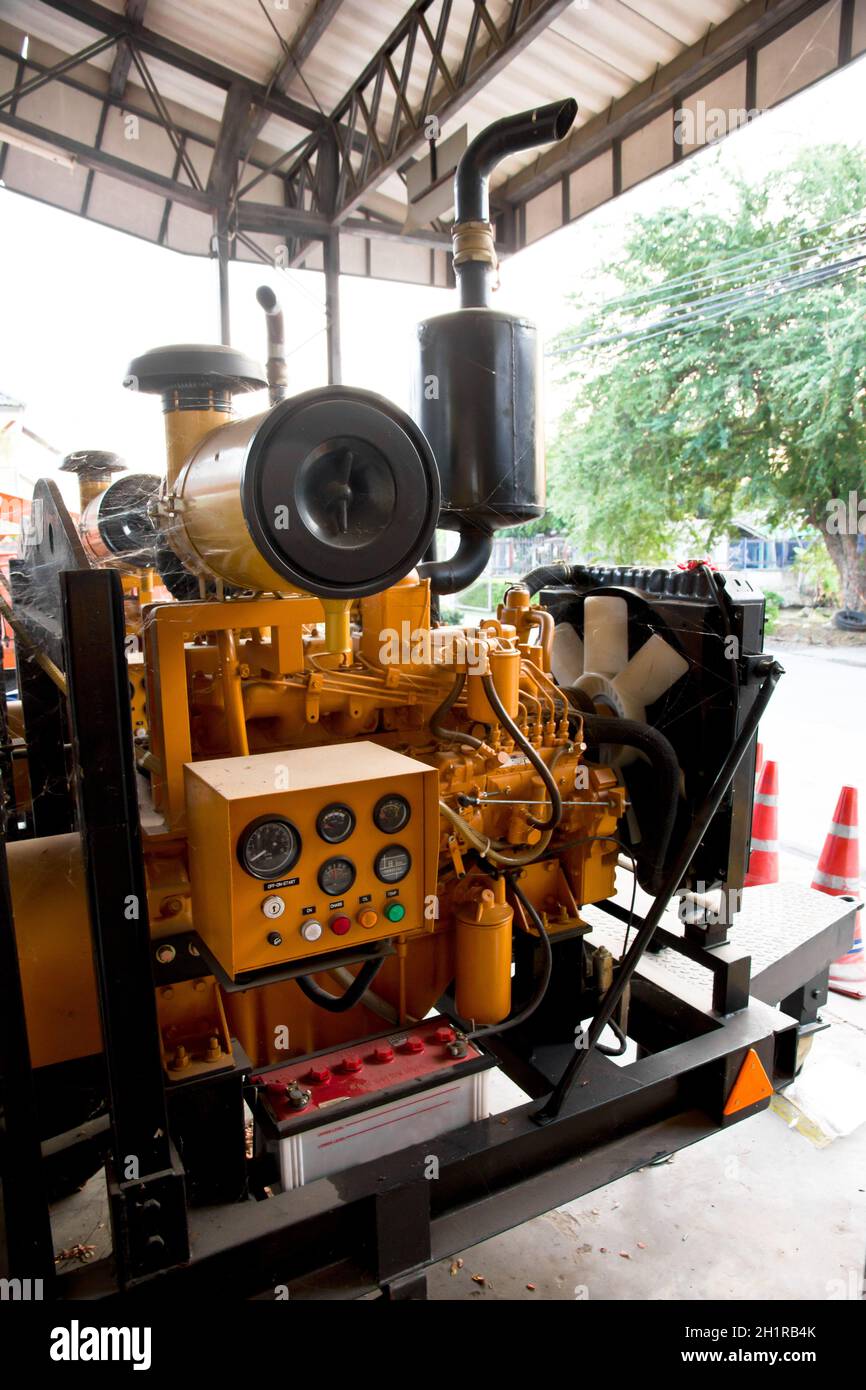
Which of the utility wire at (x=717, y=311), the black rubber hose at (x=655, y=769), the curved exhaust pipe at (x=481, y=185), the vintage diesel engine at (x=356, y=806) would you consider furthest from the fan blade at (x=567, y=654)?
→ the utility wire at (x=717, y=311)

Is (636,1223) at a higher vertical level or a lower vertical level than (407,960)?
lower

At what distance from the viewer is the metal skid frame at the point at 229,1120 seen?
57.7 inches

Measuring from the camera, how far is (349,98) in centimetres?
620

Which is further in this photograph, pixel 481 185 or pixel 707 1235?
pixel 481 185

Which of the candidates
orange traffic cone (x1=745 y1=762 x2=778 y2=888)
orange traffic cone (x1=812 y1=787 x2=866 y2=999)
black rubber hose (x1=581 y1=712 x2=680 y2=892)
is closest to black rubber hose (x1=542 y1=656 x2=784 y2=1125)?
black rubber hose (x1=581 y1=712 x2=680 y2=892)

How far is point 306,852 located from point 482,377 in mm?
1712

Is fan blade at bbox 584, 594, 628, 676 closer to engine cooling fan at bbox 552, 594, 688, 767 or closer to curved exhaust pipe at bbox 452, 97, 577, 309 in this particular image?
engine cooling fan at bbox 552, 594, 688, 767

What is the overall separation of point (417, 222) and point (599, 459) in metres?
4.74

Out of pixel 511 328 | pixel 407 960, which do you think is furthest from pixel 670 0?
pixel 407 960

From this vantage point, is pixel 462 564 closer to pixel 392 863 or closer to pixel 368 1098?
pixel 392 863

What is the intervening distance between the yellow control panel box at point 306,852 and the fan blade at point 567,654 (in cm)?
140

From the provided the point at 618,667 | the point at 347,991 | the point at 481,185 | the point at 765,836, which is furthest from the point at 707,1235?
the point at 481,185

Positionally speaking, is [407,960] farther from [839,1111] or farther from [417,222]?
[417,222]
